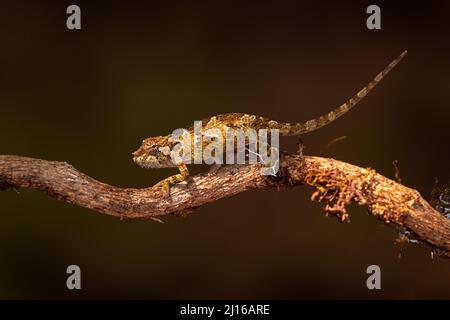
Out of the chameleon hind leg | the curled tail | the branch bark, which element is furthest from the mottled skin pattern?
the chameleon hind leg

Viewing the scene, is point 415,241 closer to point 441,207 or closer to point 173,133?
point 441,207

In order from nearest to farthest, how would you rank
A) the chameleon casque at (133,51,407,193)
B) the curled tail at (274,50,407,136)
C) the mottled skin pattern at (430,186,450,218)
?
the curled tail at (274,50,407,136)
the chameleon casque at (133,51,407,193)
the mottled skin pattern at (430,186,450,218)

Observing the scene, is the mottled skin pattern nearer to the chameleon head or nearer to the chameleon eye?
the chameleon head

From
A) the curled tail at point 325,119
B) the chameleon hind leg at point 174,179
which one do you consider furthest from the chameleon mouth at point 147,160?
the curled tail at point 325,119

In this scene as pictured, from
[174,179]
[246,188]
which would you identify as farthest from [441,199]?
[174,179]

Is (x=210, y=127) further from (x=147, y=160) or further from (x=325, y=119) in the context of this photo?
(x=325, y=119)

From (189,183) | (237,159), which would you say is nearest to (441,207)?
(237,159)

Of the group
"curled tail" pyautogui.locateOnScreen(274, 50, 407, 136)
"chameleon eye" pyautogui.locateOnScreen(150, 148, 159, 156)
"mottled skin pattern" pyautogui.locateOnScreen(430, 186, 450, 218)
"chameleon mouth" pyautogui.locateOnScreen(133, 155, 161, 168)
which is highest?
"curled tail" pyautogui.locateOnScreen(274, 50, 407, 136)
